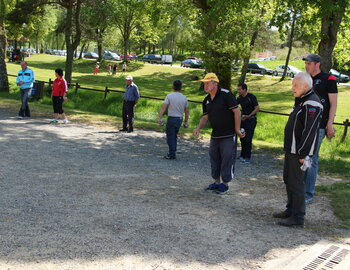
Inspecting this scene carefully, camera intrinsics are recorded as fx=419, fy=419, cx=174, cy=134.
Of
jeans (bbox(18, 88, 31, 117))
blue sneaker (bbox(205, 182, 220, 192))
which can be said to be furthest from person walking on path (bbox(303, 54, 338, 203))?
jeans (bbox(18, 88, 31, 117))

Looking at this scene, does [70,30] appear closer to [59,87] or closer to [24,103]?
[24,103]

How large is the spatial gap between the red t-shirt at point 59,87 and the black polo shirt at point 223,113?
25.0ft

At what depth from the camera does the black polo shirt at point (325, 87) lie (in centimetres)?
626

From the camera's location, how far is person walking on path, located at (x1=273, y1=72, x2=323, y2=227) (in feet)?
16.4

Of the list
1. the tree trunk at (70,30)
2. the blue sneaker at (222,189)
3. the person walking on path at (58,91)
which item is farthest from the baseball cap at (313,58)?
the tree trunk at (70,30)

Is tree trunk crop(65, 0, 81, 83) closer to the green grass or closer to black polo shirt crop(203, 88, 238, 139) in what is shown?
black polo shirt crop(203, 88, 238, 139)

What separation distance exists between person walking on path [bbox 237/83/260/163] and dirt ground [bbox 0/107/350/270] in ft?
1.44

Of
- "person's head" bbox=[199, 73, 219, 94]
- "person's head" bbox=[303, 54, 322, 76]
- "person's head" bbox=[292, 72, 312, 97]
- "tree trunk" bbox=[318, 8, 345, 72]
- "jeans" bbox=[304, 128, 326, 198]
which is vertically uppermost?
"tree trunk" bbox=[318, 8, 345, 72]

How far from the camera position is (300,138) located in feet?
16.7

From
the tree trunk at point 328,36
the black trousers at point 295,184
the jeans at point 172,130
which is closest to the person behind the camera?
the black trousers at point 295,184

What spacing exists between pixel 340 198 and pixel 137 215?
11.5ft

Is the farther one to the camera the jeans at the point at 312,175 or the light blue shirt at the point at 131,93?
the light blue shirt at the point at 131,93

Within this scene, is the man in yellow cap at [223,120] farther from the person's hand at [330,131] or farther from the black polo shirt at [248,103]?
the black polo shirt at [248,103]

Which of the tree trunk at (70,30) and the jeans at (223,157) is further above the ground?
the tree trunk at (70,30)
